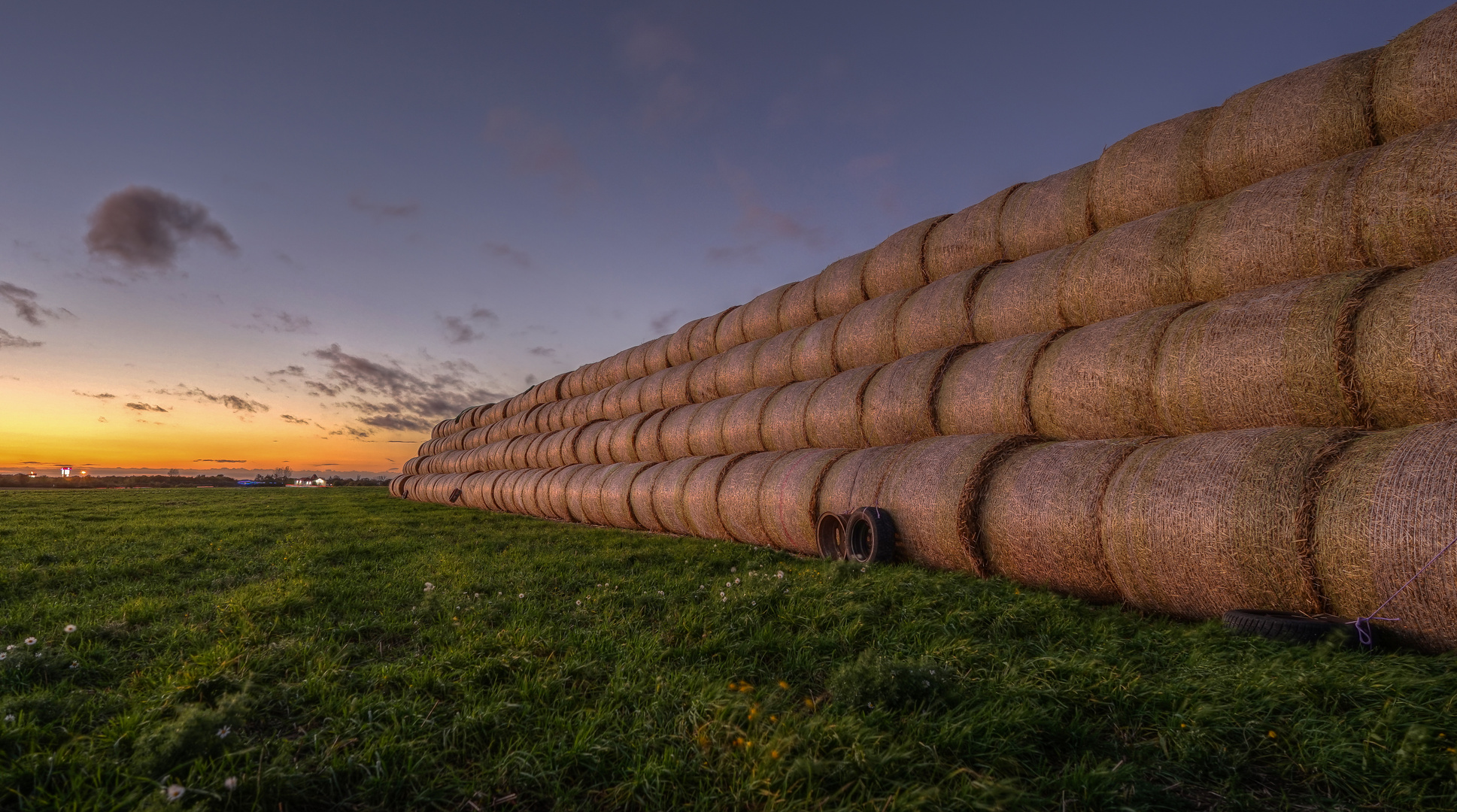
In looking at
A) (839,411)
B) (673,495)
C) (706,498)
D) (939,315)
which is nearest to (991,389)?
(939,315)

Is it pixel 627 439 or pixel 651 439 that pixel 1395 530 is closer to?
pixel 651 439

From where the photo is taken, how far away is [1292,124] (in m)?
6.07

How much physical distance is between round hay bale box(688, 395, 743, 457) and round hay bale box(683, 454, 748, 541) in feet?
3.06

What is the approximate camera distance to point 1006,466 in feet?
21.0

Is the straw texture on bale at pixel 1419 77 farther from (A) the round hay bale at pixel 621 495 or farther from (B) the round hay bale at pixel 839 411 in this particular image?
(A) the round hay bale at pixel 621 495

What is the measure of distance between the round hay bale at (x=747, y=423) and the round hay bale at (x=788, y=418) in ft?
0.35

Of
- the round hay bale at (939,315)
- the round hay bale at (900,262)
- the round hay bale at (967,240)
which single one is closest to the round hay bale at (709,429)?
the round hay bale at (900,262)

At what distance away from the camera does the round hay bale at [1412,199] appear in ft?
15.4

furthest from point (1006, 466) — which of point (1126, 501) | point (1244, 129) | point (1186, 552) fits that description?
point (1244, 129)

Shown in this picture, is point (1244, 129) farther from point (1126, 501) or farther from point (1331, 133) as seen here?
point (1126, 501)

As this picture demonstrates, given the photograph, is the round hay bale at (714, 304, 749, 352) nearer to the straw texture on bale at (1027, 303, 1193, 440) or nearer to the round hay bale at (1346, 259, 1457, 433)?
the straw texture on bale at (1027, 303, 1193, 440)

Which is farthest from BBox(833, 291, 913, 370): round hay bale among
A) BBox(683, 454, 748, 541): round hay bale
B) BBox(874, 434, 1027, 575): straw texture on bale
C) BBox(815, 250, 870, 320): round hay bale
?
BBox(874, 434, 1027, 575): straw texture on bale

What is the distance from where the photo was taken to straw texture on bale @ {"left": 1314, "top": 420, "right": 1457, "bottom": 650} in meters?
3.68

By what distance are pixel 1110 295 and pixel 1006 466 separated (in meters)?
2.31
